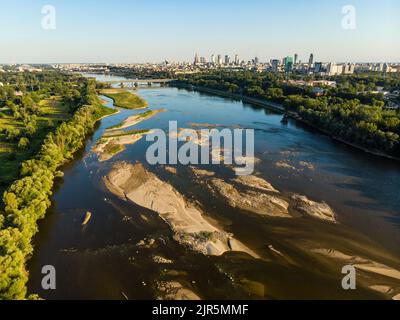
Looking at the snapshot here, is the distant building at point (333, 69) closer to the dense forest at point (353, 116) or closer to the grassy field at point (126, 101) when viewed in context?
the dense forest at point (353, 116)

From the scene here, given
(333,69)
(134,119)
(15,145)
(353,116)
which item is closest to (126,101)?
(134,119)

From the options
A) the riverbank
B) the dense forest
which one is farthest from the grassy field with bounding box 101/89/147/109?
the dense forest

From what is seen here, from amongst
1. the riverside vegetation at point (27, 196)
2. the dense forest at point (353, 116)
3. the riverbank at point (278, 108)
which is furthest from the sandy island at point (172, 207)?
the dense forest at point (353, 116)

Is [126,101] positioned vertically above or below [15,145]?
above

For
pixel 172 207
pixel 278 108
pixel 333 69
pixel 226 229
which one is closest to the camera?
pixel 226 229

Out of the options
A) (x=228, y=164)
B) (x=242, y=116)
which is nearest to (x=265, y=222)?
(x=228, y=164)

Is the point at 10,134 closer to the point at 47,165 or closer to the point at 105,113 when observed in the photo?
the point at 47,165

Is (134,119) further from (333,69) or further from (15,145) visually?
(333,69)
